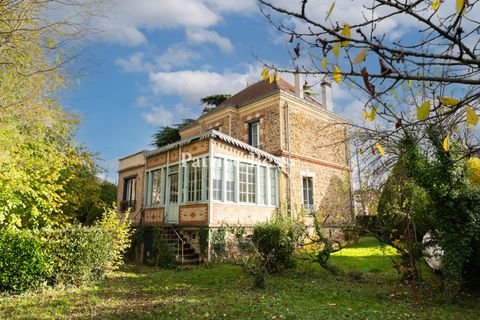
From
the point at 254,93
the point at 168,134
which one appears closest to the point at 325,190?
the point at 254,93

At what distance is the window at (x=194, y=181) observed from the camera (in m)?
13.6

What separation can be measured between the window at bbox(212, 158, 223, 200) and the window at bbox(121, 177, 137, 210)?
654cm

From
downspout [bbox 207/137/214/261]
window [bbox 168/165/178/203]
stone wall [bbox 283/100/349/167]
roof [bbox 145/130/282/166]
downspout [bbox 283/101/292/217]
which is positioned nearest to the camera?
downspout [bbox 207/137/214/261]

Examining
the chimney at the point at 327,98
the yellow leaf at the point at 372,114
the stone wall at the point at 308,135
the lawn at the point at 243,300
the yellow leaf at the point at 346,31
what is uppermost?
the chimney at the point at 327,98

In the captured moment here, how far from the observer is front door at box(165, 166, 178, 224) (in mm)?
14492

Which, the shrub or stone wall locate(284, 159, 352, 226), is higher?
stone wall locate(284, 159, 352, 226)

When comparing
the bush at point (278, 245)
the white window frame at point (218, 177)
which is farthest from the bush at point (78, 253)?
the bush at point (278, 245)

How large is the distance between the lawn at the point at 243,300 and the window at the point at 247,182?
4321 mm

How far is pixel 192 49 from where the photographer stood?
6.20 metres

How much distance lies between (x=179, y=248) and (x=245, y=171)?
4241 mm

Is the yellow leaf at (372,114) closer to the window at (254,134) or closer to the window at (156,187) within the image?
the window at (156,187)

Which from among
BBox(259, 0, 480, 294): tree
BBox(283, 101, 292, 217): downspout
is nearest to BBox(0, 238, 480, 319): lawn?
BBox(259, 0, 480, 294): tree

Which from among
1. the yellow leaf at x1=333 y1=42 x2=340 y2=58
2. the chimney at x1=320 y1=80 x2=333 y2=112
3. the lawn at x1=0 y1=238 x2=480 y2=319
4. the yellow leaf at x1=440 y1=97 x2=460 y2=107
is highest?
the chimney at x1=320 y1=80 x2=333 y2=112

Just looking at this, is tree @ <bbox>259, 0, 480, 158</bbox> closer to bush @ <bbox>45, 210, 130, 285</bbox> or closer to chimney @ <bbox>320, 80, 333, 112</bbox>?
bush @ <bbox>45, 210, 130, 285</bbox>
